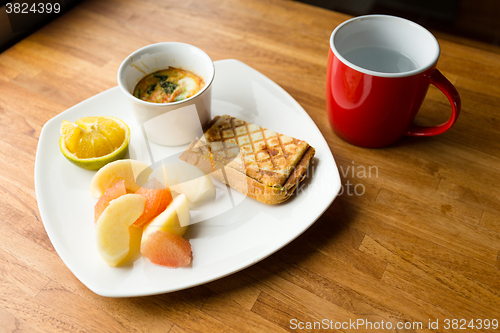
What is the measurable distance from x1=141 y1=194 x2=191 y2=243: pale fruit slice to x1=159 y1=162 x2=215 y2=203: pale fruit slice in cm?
5

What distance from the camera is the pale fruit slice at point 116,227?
1017mm

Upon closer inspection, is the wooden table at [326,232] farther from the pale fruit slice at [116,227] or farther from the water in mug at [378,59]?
the water in mug at [378,59]

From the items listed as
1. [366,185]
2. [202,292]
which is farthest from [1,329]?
[366,185]

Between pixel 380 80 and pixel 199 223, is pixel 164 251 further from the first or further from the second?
pixel 380 80

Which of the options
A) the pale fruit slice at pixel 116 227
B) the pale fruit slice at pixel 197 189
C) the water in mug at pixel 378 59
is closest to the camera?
the pale fruit slice at pixel 116 227

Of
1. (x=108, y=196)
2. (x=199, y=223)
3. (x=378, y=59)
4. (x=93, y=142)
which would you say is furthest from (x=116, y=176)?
(x=378, y=59)

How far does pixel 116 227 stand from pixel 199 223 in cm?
25

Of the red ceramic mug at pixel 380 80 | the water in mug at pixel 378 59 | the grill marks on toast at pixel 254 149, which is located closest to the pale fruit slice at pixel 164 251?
the grill marks on toast at pixel 254 149

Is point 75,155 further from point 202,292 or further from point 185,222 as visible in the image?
point 202,292

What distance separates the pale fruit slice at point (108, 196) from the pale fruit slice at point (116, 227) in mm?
59

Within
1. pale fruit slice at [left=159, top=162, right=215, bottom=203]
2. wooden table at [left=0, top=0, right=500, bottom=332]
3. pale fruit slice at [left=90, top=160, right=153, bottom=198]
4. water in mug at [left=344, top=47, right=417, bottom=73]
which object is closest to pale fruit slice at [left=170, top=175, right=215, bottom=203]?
pale fruit slice at [left=159, top=162, right=215, bottom=203]

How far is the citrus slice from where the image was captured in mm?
1255

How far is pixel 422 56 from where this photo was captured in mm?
1300

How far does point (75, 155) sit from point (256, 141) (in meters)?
0.62
